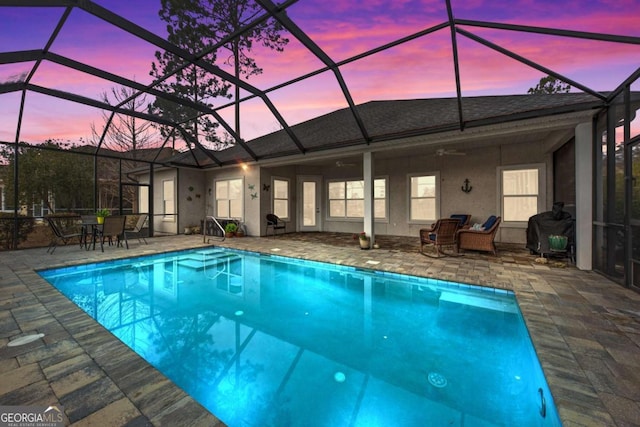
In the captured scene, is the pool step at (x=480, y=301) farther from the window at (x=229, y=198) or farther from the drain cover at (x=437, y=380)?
the window at (x=229, y=198)

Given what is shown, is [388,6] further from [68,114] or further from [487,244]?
[68,114]

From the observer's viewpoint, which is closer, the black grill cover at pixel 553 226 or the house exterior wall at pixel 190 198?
the black grill cover at pixel 553 226

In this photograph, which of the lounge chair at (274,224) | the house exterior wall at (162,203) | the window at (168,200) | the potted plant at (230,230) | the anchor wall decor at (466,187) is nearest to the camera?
the anchor wall decor at (466,187)

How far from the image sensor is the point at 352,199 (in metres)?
10.8

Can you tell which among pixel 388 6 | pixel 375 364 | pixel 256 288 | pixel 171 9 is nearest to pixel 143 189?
pixel 171 9

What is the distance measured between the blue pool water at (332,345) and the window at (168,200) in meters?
5.93

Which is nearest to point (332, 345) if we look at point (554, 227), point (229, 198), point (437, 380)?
point (437, 380)

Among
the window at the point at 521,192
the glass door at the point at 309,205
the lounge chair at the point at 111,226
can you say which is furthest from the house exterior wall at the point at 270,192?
the window at the point at 521,192

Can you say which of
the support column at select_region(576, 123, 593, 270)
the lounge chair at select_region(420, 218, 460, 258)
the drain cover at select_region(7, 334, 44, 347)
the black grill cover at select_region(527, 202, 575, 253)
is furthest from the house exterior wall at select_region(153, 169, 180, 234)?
the support column at select_region(576, 123, 593, 270)

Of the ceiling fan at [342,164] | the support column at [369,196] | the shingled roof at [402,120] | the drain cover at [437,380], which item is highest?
the shingled roof at [402,120]

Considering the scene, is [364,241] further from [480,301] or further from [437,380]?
[437,380]

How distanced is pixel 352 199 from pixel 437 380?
876 cm

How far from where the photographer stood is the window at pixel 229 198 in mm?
10609

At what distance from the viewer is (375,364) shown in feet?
8.35
